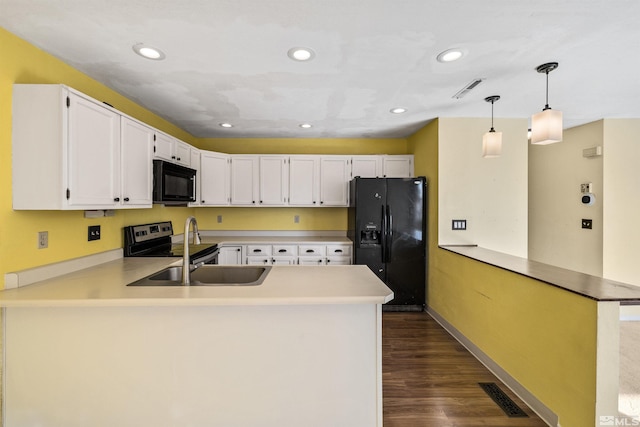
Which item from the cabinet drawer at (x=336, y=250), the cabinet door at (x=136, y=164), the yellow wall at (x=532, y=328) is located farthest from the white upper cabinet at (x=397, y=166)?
the cabinet door at (x=136, y=164)

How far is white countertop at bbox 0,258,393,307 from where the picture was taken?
1.47m

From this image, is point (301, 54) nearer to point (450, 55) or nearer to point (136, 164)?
point (450, 55)

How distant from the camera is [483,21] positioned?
1.60 m

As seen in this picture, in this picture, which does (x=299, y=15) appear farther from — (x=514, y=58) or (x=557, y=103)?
(x=557, y=103)

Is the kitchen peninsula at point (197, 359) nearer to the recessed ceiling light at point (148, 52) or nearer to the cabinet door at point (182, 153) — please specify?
the recessed ceiling light at point (148, 52)

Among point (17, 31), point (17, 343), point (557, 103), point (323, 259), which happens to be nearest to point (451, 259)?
point (323, 259)

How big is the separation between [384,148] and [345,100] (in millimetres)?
1805

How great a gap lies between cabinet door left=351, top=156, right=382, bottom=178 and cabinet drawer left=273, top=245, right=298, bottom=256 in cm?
137

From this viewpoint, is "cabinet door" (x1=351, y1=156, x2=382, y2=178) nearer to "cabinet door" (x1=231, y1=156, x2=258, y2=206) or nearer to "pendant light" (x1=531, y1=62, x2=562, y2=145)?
"cabinet door" (x1=231, y1=156, x2=258, y2=206)

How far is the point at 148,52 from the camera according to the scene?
1931 millimetres

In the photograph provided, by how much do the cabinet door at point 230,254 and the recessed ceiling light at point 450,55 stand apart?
10.2ft

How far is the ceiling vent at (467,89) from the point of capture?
2385mm

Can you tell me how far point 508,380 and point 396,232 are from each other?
6.15 feet

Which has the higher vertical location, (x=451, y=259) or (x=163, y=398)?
(x=451, y=259)
